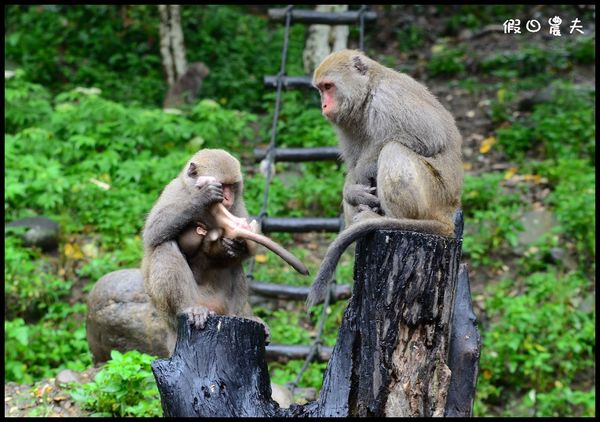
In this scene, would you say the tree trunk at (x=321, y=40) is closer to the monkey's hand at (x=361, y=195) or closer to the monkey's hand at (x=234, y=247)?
the monkey's hand at (x=361, y=195)

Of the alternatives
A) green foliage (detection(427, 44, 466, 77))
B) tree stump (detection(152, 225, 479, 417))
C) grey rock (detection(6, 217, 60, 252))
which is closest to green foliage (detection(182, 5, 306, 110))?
green foliage (detection(427, 44, 466, 77))

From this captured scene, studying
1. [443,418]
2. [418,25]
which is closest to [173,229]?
[443,418]

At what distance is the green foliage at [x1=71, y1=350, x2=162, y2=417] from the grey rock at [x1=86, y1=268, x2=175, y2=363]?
1.11 m

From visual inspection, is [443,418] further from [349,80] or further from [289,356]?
[289,356]

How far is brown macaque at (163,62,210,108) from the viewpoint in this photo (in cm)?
1222

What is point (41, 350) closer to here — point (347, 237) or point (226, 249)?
point (226, 249)

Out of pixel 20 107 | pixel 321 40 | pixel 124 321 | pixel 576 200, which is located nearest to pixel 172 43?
pixel 321 40

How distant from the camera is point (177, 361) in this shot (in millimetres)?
4531

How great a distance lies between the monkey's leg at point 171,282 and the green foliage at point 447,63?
28.9 ft

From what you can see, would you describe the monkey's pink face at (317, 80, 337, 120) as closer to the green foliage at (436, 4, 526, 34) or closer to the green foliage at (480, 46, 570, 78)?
the green foliage at (480, 46, 570, 78)

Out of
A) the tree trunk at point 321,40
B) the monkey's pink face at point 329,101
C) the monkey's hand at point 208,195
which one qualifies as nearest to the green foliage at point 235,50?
the tree trunk at point 321,40

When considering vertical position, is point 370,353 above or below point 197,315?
below

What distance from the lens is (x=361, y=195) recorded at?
523 centimetres

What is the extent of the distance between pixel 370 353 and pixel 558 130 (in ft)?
23.9
